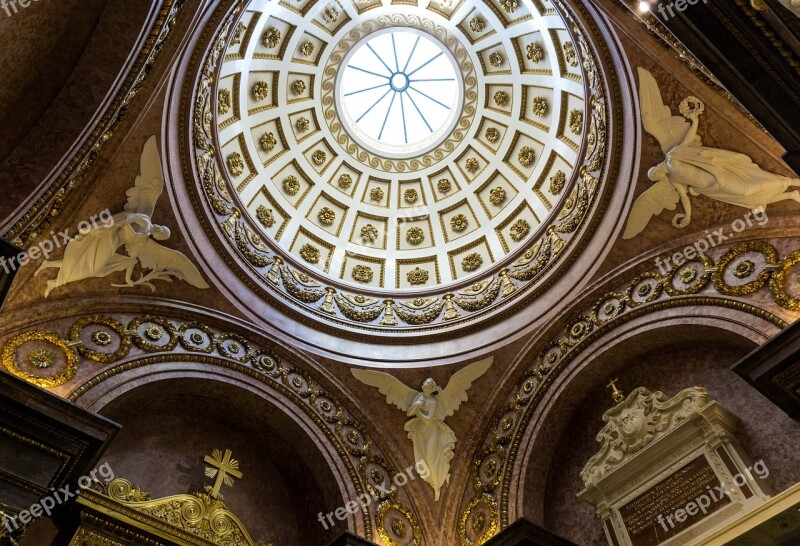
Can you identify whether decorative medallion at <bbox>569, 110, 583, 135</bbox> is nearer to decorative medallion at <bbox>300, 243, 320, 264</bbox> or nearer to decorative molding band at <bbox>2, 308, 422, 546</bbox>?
decorative medallion at <bbox>300, 243, 320, 264</bbox>

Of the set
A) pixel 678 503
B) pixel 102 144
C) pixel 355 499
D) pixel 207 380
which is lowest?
pixel 678 503

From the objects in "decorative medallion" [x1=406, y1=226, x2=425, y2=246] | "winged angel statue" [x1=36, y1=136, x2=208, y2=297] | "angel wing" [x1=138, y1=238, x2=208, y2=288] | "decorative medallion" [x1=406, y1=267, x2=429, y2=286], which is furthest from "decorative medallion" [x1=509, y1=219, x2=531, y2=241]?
"winged angel statue" [x1=36, y1=136, x2=208, y2=297]

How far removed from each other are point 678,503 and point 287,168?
32.2 feet

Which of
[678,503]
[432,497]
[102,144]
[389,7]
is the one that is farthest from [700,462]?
[389,7]

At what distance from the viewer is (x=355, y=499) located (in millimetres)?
10617

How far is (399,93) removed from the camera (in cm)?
1669

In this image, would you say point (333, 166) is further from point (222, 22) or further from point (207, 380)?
point (207, 380)

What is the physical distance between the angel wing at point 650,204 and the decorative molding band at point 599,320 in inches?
29.1

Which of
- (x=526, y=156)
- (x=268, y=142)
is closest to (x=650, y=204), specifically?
(x=526, y=156)

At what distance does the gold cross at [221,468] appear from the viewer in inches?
408

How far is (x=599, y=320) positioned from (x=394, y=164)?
6797 mm

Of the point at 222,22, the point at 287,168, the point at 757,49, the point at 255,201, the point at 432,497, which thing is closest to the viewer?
the point at 757,49

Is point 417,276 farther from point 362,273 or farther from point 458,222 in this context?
point 458,222

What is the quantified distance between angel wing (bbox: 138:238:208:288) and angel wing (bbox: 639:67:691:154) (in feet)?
24.4
